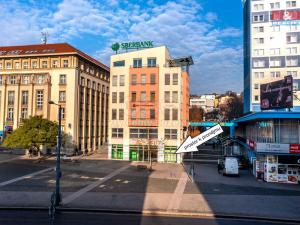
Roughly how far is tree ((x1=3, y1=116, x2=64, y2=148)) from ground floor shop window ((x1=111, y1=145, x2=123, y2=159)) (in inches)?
419

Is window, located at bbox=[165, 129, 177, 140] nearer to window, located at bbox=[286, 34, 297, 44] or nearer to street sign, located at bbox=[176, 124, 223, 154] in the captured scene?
street sign, located at bbox=[176, 124, 223, 154]

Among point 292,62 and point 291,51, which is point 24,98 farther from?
point 291,51

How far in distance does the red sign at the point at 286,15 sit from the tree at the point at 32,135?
55.0m

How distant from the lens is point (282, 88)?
35.7 m

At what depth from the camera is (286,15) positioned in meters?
68.5

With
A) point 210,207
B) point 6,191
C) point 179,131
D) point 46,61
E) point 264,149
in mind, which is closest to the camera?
point 210,207

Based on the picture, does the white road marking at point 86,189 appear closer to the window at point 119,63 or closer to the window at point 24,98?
the window at point 119,63

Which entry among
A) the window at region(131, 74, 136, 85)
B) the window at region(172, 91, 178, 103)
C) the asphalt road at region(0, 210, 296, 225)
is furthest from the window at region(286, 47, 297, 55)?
the asphalt road at region(0, 210, 296, 225)

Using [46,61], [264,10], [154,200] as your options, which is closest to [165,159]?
[154,200]

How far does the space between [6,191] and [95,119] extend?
44.1 m

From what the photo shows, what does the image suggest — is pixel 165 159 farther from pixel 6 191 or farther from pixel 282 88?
pixel 6 191

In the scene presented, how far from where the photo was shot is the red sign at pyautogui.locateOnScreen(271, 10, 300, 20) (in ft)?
222

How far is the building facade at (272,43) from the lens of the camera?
68.1 m

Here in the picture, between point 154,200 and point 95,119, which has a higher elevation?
point 95,119
